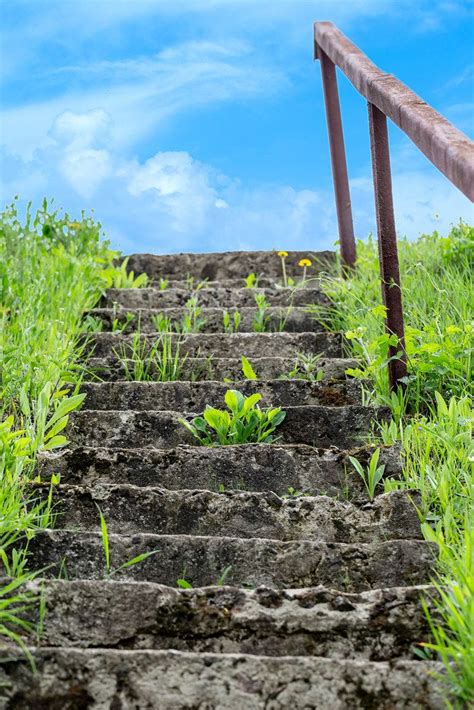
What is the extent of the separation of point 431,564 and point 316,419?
1.18 m

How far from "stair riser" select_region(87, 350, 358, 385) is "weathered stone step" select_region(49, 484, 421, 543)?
1335 millimetres

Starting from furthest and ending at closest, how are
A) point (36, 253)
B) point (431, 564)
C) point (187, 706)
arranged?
point (36, 253)
point (431, 564)
point (187, 706)

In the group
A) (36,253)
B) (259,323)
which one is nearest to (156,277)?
(36,253)

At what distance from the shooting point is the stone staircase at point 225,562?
1953 millimetres

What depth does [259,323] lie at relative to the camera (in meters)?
4.91

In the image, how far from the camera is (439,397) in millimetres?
3332

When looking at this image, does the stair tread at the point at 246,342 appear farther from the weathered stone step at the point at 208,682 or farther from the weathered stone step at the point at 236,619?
the weathered stone step at the point at 208,682

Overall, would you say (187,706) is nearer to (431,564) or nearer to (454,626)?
(454,626)

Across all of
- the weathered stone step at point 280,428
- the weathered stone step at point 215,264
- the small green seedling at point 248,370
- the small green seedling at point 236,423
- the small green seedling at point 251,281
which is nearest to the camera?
the small green seedling at point 236,423

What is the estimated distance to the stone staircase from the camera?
6.41 ft

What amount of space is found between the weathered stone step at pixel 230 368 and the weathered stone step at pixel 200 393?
9.3 inches

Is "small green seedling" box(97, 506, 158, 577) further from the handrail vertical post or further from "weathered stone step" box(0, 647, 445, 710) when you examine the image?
the handrail vertical post

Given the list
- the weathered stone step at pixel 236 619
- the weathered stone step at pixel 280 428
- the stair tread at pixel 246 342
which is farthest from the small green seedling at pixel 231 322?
the weathered stone step at pixel 236 619

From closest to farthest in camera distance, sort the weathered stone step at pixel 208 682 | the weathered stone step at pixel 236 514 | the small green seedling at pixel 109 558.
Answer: the weathered stone step at pixel 208 682 < the small green seedling at pixel 109 558 < the weathered stone step at pixel 236 514
